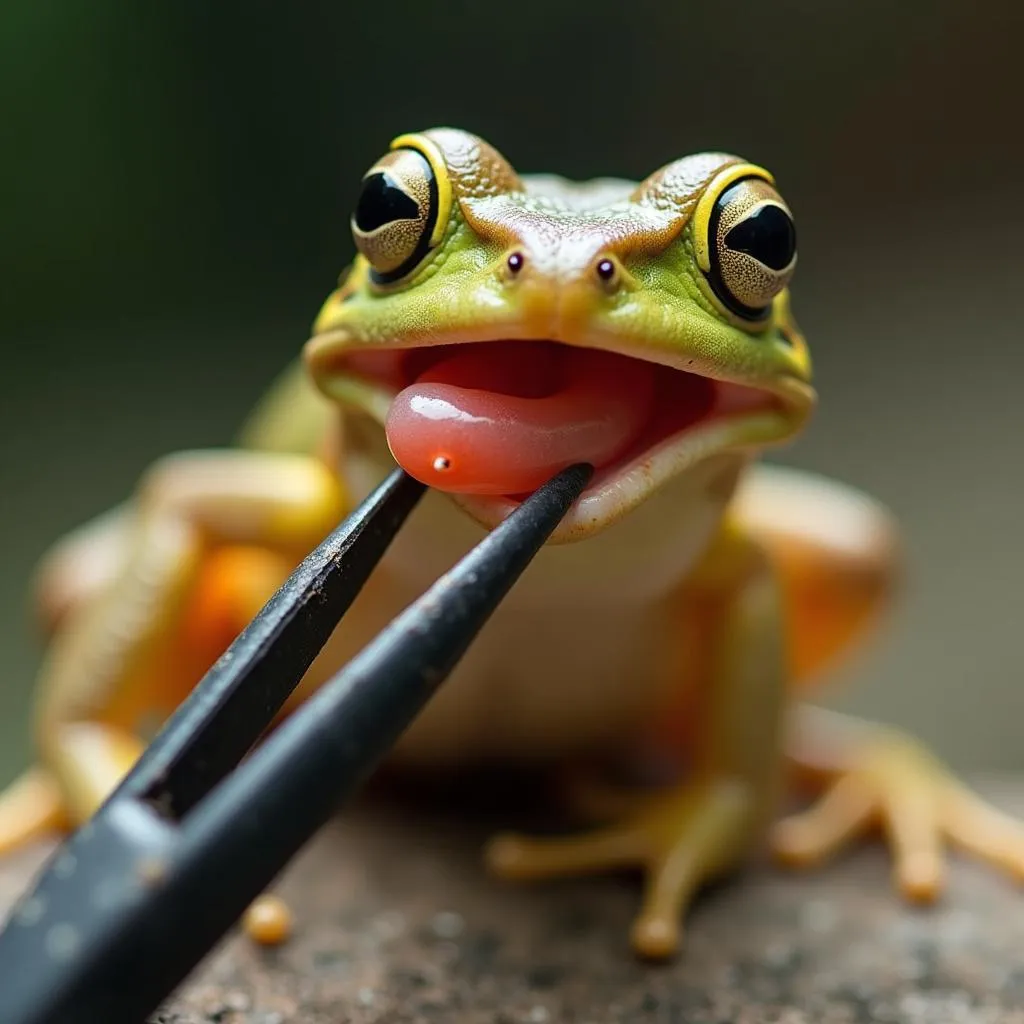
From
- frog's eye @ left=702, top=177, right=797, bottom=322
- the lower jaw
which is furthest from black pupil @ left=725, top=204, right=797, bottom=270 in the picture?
the lower jaw

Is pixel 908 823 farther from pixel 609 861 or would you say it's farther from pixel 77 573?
pixel 77 573

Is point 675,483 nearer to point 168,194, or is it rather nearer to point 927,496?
point 927,496

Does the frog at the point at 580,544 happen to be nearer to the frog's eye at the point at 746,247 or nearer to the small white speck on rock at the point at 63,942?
the frog's eye at the point at 746,247

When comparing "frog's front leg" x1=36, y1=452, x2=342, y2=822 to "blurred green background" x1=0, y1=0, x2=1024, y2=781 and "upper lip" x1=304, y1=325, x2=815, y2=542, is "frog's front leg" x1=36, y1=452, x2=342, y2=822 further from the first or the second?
"blurred green background" x1=0, y1=0, x2=1024, y2=781

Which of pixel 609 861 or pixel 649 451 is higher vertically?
pixel 649 451

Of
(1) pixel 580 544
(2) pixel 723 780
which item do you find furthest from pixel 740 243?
(2) pixel 723 780

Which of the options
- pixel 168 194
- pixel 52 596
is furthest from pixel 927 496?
pixel 52 596

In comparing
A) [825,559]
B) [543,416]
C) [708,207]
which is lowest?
[825,559]

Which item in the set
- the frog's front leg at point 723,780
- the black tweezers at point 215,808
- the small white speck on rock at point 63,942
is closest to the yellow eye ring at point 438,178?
the black tweezers at point 215,808
